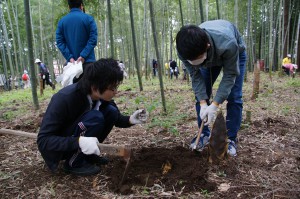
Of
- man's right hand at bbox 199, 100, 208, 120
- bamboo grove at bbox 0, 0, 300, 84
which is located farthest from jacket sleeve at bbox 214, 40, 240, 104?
bamboo grove at bbox 0, 0, 300, 84

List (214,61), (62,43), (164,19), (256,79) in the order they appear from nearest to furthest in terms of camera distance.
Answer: (214,61) < (62,43) < (256,79) < (164,19)

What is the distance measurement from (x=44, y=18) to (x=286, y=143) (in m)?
17.8

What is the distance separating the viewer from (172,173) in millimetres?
2238

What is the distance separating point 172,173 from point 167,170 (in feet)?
0.23

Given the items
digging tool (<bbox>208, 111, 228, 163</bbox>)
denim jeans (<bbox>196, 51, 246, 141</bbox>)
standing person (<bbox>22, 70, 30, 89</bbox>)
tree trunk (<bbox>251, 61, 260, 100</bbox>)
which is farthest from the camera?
standing person (<bbox>22, 70, 30, 89</bbox>)

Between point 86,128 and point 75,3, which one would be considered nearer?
point 86,128

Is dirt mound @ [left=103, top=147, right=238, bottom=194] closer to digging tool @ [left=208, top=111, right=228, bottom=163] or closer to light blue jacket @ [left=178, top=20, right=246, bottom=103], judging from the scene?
digging tool @ [left=208, top=111, right=228, bottom=163]

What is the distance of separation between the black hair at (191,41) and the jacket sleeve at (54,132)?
3.17 ft

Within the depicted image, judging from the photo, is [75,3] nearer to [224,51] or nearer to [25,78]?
[224,51]

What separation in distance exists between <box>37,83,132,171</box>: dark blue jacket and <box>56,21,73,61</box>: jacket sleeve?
5.56 ft

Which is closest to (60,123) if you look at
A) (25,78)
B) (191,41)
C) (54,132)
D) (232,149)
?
(54,132)

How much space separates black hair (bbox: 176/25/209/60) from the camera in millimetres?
1946

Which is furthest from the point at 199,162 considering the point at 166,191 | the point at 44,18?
the point at 44,18

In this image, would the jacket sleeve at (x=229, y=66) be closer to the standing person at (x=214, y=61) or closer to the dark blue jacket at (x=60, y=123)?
the standing person at (x=214, y=61)
